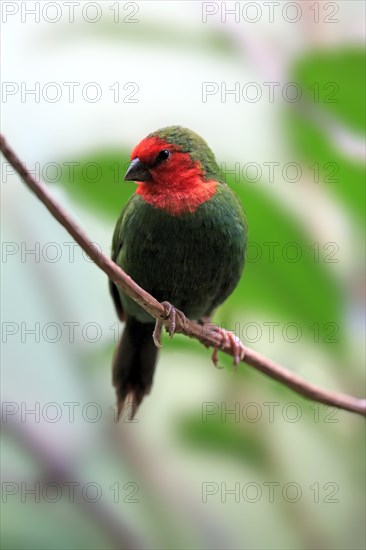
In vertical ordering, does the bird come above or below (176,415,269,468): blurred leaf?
above

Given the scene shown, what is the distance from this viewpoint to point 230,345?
90.0 inches

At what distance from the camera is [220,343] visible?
7.41 feet

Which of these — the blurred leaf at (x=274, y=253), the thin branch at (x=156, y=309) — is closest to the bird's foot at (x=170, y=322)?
the thin branch at (x=156, y=309)

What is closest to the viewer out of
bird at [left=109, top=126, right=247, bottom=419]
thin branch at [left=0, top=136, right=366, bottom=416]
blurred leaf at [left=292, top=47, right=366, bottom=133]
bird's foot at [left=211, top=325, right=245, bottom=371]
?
thin branch at [left=0, top=136, right=366, bottom=416]

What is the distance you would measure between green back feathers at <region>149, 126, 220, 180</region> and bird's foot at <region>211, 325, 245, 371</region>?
0.54 metres

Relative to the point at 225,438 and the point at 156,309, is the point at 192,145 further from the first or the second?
the point at 225,438

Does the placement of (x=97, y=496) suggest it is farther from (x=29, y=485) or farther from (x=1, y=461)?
(x=1, y=461)

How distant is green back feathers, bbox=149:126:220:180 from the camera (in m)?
2.42

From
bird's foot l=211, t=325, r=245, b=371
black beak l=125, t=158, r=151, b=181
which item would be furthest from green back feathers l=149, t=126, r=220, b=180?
bird's foot l=211, t=325, r=245, b=371

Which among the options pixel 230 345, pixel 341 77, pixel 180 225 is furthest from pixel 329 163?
pixel 230 345

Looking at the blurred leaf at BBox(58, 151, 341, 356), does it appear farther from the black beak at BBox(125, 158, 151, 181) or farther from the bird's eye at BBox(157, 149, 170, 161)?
the bird's eye at BBox(157, 149, 170, 161)

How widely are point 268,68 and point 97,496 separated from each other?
1.59 meters

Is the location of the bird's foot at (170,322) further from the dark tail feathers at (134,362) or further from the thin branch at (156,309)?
the dark tail feathers at (134,362)

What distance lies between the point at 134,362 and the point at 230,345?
59cm
